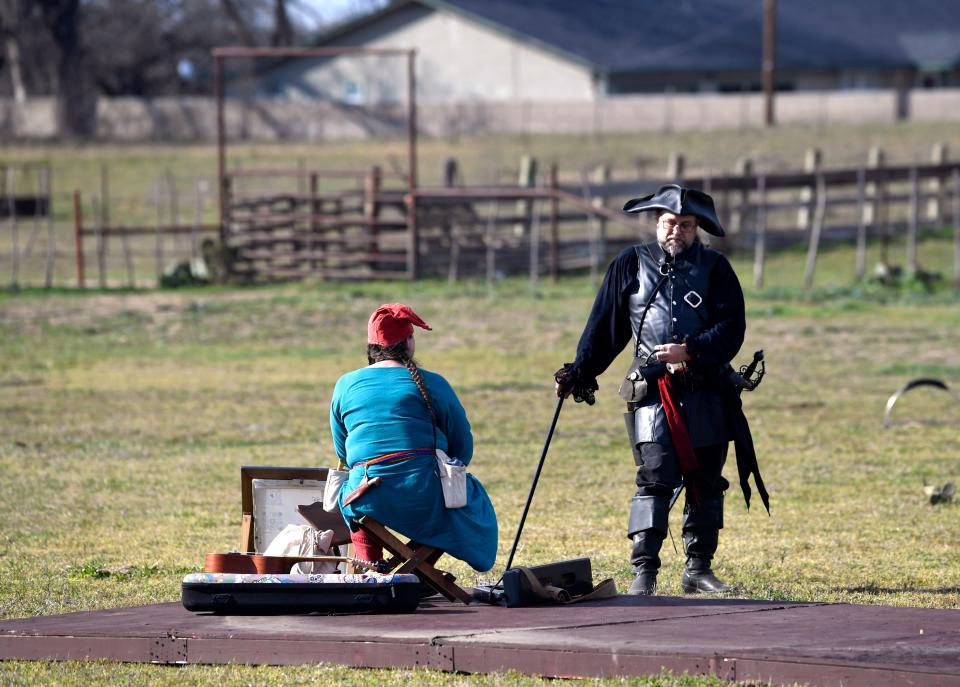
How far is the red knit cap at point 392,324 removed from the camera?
6.60 meters

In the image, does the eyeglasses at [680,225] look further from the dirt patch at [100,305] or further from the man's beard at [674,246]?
the dirt patch at [100,305]

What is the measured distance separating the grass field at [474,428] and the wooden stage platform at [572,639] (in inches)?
4.5

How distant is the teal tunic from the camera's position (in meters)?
6.50

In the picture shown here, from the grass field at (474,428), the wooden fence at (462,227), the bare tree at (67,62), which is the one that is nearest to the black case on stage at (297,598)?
the grass field at (474,428)

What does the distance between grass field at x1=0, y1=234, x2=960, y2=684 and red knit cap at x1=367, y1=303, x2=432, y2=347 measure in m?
1.51

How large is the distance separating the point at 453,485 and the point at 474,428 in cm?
627

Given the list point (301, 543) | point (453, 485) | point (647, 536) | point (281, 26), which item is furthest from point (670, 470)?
point (281, 26)

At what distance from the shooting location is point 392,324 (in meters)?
6.61

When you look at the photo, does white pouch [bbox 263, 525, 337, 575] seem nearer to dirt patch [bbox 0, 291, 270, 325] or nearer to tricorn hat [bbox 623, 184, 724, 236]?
tricorn hat [bbox 623, 184, 724, 236]

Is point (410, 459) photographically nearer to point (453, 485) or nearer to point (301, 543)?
point (453, 485)

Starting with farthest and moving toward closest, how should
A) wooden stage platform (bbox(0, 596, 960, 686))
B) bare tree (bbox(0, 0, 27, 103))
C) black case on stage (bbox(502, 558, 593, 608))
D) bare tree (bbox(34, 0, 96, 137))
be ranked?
bare tree (bbox(0, 0, 27, 103)) < bare tree (bbox(34, 0, 96, 137)) < black case on stage (bbox(502, 558, 593, 608)) < wooden stage platform (bbox(0, 596, 960, 686))

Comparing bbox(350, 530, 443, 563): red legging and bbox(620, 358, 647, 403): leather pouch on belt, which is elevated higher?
bbox(620, 358, 647, 403): leather pouch on belt

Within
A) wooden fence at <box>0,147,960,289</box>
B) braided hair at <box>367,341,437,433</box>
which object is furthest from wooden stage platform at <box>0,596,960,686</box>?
wooden fence at <box>0,147,960,289</box>

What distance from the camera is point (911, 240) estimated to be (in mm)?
23438
